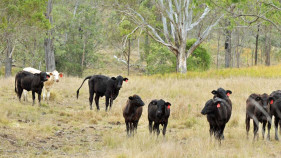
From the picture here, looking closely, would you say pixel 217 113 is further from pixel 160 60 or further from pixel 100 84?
pixel 160 60

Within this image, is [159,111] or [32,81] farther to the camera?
[32,81]

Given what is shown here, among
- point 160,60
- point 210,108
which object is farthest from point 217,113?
point 160,60

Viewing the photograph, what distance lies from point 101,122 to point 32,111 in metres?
3.05

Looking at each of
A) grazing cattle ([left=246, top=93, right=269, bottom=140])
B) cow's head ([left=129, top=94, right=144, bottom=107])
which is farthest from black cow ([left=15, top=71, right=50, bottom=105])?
grazing cattle ([left=246, top=93, right=269, bottom=140])

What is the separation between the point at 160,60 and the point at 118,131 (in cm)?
2803

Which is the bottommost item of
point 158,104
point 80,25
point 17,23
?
point 158,104

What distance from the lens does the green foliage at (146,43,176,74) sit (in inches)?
1519

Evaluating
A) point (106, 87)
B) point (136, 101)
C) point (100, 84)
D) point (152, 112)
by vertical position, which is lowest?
point (152, 112)

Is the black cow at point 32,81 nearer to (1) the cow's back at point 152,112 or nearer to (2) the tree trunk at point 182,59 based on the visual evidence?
(1) the cow's back at point 152,112

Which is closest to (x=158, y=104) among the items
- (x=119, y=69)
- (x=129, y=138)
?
(x=129, y=138)

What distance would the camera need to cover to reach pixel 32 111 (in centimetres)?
1538

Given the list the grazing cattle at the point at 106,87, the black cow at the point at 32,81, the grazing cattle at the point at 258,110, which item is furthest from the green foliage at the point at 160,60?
the grazing cattle at the point at 258,110

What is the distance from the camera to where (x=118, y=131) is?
1275cm

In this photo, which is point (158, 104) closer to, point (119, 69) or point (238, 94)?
point (238, 94)
